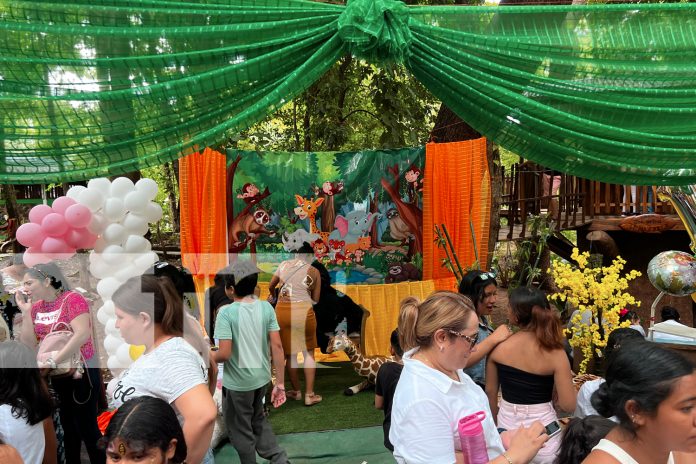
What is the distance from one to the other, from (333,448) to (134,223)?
2279mm

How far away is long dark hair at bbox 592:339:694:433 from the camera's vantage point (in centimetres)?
158

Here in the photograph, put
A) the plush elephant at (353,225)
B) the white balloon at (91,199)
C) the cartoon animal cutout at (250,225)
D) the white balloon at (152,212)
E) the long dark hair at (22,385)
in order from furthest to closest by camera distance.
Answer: the plush elephant at (353,225)
the cartoon animal cutout at (250,225)
the white balloon at (152,212)
the white balloon at (91,199)
the long dark hair at (22,385)

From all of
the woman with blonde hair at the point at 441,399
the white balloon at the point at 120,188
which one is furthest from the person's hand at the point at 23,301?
the woman with blonde hair at the point at 441,399

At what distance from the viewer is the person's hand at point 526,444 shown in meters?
1.84

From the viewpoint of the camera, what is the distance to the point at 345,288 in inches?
279

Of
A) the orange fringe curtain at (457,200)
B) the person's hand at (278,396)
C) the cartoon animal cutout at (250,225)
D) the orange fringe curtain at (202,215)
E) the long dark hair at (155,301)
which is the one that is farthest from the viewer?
the cartoon animal cutout at (250,225)

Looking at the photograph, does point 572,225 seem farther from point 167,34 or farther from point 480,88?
point 167,34

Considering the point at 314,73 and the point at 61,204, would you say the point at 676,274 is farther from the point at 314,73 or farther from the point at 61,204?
the point at 61,204

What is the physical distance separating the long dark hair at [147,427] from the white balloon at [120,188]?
Answer: 2386mm

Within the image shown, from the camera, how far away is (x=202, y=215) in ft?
22.0

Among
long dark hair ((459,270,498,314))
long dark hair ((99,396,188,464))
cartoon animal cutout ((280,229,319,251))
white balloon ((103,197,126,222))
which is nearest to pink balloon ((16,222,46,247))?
white balloon ((103,197,126,222))

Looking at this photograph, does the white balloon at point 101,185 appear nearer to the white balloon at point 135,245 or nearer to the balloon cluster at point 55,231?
the balloon cluster at point 55,231

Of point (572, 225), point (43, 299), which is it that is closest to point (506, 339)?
point (43, 299)

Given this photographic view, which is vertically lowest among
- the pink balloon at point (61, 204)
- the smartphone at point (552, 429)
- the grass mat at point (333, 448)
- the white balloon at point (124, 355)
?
the grass mat at point (333, 448)
